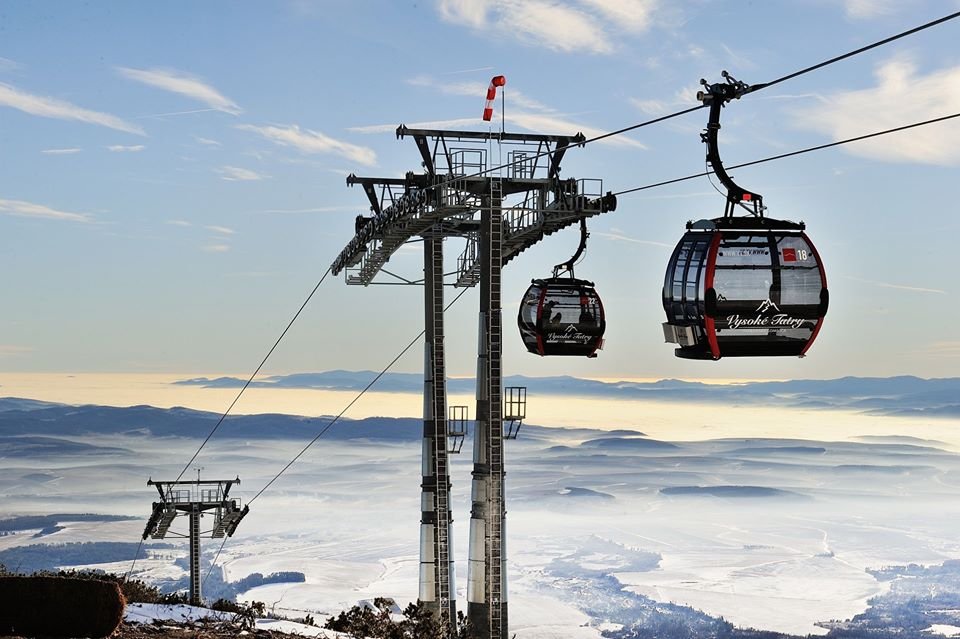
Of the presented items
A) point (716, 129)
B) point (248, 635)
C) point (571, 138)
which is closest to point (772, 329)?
point (716, 129)

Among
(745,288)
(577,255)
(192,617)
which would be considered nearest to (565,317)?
(577,255)

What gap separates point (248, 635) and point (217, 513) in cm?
2374

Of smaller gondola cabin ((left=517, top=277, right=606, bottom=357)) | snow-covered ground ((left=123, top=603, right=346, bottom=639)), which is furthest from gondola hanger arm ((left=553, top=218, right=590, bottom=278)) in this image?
snow-covered ground ((left=123, top=603, right=346, bottom=639))

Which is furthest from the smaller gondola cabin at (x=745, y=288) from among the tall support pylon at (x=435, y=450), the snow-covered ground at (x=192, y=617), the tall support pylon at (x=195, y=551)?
the tall support pylon at (x=195, y=551)

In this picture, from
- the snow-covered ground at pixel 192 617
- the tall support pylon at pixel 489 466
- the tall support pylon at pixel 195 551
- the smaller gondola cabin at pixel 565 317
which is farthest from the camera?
the tall support pylon at pixel 195 551

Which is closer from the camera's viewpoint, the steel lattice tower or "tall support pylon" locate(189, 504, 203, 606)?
the steel lattice tower

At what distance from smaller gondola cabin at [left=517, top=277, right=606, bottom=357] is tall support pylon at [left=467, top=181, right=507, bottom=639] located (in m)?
1.76

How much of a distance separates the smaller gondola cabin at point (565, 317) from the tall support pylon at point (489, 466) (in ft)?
5.78

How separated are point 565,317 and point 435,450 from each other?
18.9 feet

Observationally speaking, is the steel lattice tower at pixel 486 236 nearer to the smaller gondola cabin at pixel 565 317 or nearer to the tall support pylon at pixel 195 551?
the smaller gondola cabin at pixel 565 317

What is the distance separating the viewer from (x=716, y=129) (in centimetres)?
1570

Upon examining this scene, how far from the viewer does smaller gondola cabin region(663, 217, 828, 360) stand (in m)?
14.9

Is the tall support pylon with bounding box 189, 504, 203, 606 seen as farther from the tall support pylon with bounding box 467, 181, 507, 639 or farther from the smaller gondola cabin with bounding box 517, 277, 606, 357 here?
the smaller gondola cabin with bounding box 517, 277, 606, 357

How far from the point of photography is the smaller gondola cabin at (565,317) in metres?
26.7
